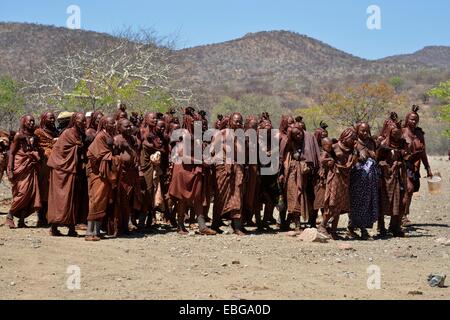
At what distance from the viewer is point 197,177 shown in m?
11.9

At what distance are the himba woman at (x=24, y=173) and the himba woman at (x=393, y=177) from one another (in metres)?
5.44

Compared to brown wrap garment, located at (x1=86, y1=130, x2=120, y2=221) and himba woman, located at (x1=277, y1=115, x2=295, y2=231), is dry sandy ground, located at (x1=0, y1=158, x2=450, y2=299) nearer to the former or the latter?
brown wrap garment, located at (x1=86, y1=130, x2=120, y2=221)

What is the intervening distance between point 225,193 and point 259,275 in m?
3.18

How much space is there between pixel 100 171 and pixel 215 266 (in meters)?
2.51

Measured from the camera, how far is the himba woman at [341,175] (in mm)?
11336

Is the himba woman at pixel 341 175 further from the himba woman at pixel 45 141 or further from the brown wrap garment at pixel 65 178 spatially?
the himba woman at pixel 45 141

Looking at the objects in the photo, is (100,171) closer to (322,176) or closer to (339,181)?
(322,176)

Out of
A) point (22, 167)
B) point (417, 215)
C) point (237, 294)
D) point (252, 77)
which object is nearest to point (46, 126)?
point (22, 167)

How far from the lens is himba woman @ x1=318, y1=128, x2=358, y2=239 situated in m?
11.3

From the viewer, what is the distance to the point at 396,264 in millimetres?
9844

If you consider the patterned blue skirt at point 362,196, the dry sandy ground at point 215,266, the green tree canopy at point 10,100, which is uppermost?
the green tree canopy at point 10,100

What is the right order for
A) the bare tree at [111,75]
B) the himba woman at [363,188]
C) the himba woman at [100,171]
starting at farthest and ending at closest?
the bare tree at [111,75] < the himba woman at [363,188] < the himba woman at [100,171]

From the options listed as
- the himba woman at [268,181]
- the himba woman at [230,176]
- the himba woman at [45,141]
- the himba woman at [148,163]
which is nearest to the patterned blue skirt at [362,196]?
the himba woman at [268,181]

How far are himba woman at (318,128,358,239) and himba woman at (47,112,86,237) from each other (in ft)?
12.1
